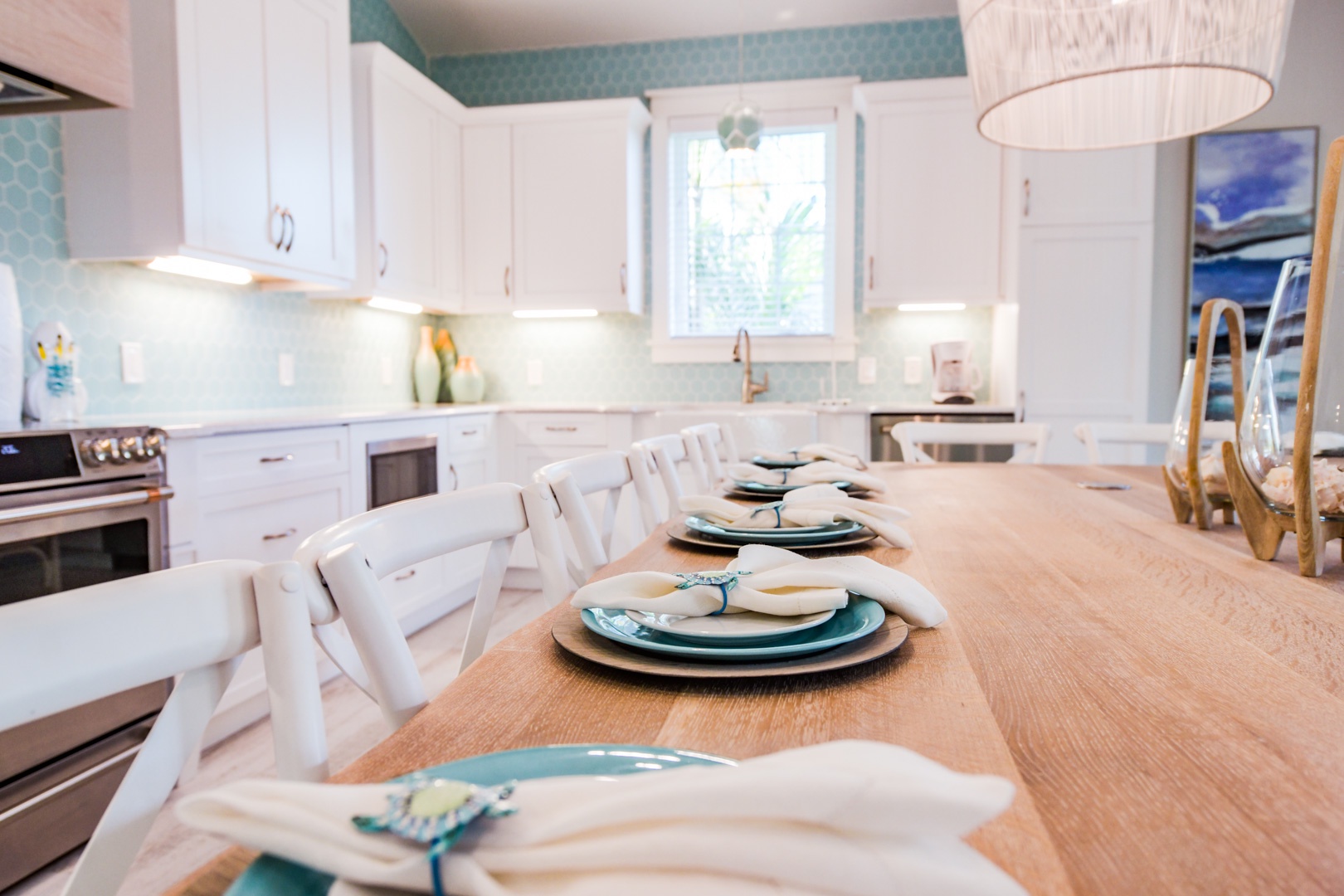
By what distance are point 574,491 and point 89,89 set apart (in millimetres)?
1310

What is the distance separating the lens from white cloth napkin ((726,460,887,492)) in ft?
4.95

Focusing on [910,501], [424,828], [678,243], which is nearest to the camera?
[424,828]

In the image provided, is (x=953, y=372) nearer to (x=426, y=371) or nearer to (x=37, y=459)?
(x=426, y=371)


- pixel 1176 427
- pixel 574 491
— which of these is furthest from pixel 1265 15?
pixel 574 491

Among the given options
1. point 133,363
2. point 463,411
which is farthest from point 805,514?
point 463,411

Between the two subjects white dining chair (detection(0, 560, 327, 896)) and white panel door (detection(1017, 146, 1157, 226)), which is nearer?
white dining chair (detection(0, 560, 327, 896))

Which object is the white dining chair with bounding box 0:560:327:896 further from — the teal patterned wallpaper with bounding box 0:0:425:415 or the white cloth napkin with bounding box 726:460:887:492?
the teal patterned wallpaper with bounding box 0:0:425:415

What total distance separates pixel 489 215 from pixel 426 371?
86cm

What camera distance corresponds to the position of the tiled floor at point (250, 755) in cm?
168

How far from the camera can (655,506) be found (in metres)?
1.66

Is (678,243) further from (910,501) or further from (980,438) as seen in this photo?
(910,501)

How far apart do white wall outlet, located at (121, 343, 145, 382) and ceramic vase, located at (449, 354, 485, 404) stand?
185cm

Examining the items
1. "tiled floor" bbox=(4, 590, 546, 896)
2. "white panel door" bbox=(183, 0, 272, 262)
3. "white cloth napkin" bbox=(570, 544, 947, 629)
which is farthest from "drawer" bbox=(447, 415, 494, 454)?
"white cloth napkin" bbox=(570, 544, 947, 629)

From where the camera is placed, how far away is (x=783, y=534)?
1.08m
